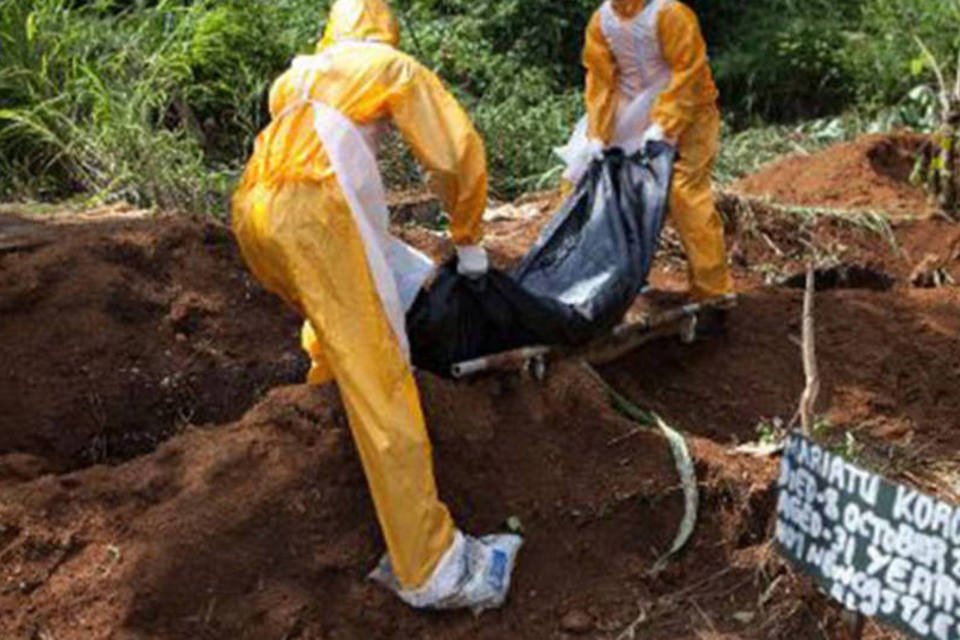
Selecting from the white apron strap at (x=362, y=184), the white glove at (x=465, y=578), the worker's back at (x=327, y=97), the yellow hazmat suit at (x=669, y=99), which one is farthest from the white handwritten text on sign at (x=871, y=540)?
the yellow hazmat suit at (x=669, y=99)

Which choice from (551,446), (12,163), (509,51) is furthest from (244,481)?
(509,51)

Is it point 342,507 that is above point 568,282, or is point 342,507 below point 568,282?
below

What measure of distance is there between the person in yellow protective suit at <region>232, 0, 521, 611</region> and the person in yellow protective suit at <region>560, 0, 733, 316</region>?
73.4 inches

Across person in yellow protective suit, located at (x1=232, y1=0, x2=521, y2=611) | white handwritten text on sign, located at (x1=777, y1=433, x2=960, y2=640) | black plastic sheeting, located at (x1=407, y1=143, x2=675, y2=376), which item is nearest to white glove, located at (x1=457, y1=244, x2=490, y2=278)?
black plastic sheeting, located at (x1=407, y1=143, x2=675, y2=376)

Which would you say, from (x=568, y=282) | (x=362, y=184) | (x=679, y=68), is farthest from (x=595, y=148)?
(x=362, y=184)

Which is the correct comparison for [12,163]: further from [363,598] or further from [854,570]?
[854,570]

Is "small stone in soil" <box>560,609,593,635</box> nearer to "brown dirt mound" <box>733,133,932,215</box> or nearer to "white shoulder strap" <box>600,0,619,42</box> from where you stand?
"white shoulder strap" <box>600,0,619,42</box>

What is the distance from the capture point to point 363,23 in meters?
4.39

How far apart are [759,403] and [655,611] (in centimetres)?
178

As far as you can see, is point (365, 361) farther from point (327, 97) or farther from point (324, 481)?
point (327, 97)

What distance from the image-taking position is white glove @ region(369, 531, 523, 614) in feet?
13.5

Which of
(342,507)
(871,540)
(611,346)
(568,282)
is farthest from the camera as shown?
(611,346)

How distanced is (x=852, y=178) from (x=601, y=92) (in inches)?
108

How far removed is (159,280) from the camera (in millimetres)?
6285
